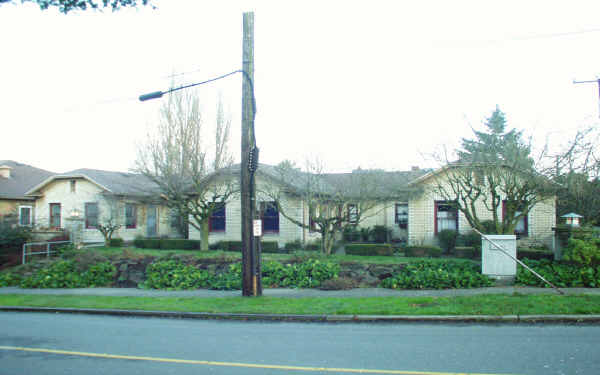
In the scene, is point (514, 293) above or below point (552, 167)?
below

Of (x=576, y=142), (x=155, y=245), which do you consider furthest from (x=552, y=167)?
(x=155, y=245)

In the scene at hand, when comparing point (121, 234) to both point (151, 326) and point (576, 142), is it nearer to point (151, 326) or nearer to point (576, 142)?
point (151, 326)

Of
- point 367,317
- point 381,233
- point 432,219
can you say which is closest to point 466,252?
point 432,219

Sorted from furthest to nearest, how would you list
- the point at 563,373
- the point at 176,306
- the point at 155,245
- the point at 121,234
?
the point at 121,234
the point at 155,245
the point at 176,306
the point at 563,373

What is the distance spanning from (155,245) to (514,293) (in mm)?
19963

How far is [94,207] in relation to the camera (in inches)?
1103

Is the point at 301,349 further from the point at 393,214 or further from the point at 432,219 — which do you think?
the point at 393,214

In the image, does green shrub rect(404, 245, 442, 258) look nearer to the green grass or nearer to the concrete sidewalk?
the concrete sidewalk

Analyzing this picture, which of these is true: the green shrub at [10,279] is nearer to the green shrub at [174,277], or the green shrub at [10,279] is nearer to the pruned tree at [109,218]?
the green shrub at [174,277]

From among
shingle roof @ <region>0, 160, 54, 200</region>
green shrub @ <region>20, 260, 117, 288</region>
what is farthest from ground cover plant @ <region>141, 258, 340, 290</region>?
shingle roof @ <region>0, 160, 54, 200</region>

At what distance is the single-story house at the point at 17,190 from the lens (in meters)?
30.9

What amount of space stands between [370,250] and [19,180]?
29.9m

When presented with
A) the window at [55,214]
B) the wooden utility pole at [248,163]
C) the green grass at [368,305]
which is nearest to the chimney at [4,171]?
the window at [55,214]

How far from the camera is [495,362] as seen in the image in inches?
234
